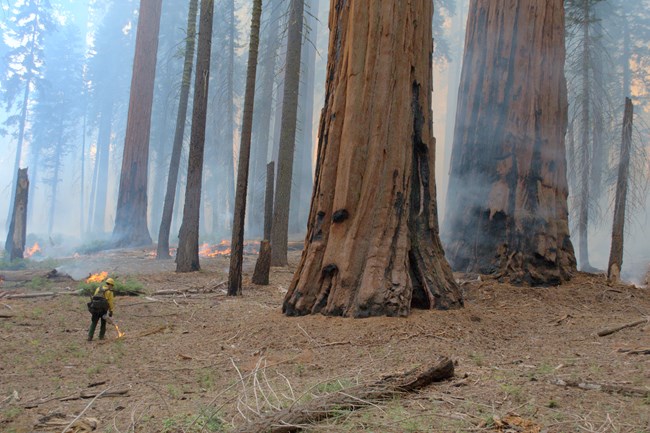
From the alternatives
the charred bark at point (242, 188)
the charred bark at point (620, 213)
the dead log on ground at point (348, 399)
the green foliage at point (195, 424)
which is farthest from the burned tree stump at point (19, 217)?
the charred bark at point (620, 213)

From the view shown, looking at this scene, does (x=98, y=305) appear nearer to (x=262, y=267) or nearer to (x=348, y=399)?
(x=348, y=399)

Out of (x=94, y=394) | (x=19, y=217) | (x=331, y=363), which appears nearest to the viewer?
(x=94, y=394)

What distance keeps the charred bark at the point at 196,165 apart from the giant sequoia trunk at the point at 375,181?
6.66 meters

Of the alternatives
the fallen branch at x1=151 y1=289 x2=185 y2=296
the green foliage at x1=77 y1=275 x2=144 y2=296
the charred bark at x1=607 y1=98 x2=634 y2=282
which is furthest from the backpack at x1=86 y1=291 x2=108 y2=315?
the charred bark at x1=607 y1=98 x2=634 y2=282

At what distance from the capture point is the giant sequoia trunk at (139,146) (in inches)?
801

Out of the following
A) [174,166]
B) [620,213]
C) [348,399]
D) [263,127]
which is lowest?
[348,399]

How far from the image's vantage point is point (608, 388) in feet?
11.3

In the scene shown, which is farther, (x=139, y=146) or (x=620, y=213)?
(x=139, y=146)

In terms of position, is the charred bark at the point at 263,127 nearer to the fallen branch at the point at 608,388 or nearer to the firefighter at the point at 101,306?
the firefighter at the point at 101,306

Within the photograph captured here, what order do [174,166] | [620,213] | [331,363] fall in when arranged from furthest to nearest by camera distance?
[174,166] < [620,213] < [331,363]

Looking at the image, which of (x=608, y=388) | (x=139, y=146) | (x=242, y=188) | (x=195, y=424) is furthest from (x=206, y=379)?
(x=139, y=146)

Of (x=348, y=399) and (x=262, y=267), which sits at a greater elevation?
(x=262, y=267)

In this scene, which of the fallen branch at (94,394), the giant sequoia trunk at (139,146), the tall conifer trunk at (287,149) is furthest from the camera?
the giant sequoia trunk at (139,146)

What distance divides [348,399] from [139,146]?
1938 centimetres
